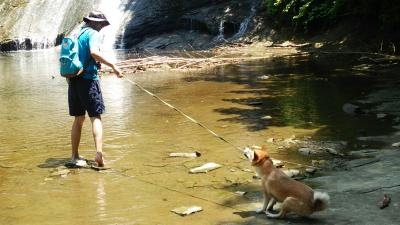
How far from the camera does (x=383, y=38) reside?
17.8 metres

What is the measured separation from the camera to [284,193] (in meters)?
4.34

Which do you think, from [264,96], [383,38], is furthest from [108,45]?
[264,96]

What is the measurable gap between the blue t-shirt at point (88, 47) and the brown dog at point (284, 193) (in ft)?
8.93

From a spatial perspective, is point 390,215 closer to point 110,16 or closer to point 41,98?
point 41,98

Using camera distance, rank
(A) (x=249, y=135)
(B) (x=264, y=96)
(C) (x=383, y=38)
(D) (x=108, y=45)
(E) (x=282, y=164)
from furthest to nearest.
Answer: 1. (D) (x=108, y=45)
2. (C) (x=383, y=38)
3. (B) (x=264, y=96)
4. (A) (x=249, y=135)
5. (E) (x=282, y=164)

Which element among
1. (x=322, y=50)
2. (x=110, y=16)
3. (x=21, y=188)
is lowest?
(x=21, y=188)

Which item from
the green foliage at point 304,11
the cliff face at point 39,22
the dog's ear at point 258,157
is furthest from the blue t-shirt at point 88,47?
the cliff face at point 39,22

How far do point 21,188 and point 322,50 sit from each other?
15401mm

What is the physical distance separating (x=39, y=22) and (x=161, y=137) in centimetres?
2682

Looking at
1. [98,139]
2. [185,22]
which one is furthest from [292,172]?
[185,22]

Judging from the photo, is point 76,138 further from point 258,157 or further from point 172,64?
point 172,64

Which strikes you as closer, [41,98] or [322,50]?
[41,98]

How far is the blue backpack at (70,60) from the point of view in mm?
6352

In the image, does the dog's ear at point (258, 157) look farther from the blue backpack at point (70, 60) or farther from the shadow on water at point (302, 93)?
the shadow on water at point (302, 93)
